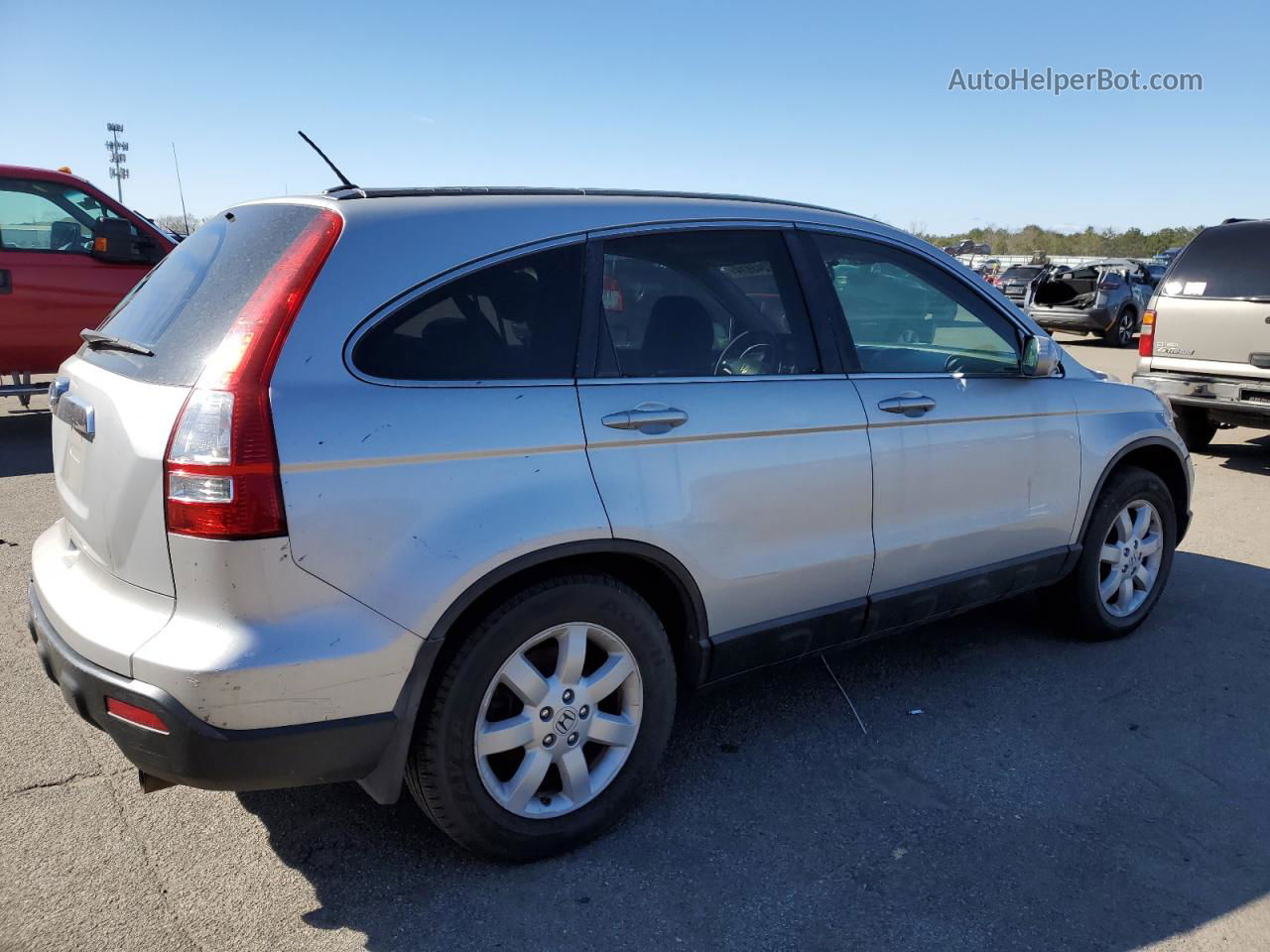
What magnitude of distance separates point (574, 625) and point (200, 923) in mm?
1175

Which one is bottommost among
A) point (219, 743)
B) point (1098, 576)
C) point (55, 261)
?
point (1098, 576)

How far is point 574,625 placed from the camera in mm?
2715

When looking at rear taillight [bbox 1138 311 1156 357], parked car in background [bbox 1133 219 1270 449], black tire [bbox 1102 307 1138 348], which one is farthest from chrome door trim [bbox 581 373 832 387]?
black tire [bbox 1102 307 1138 348]

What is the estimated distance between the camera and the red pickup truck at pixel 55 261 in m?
8.05

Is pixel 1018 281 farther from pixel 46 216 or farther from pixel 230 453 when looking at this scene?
pixel 230 453

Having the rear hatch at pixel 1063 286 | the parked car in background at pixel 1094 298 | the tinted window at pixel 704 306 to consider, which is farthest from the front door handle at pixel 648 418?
the rear hatch at pixel 1063 286

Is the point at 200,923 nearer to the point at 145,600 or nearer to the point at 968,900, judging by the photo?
the point at 145,600

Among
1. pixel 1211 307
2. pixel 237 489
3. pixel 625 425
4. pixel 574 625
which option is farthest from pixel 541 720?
pixel 1211 307

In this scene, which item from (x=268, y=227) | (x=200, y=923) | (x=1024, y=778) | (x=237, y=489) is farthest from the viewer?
(x=1024, y=778)

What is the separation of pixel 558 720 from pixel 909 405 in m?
1.62

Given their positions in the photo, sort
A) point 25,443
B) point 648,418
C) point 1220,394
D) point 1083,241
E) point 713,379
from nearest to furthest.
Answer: point 648,418
point 713,379
point 1220,394
point 25,443
point 1083,241

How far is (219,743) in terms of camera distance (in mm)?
2242

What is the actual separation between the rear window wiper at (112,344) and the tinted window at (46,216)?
6.10 metres

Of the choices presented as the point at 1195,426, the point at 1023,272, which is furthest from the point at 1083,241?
the point at 1195,426
